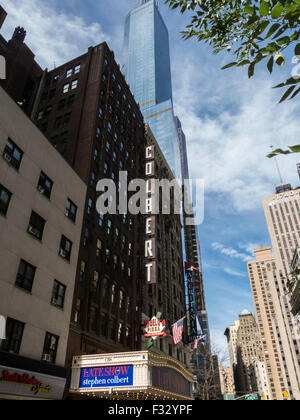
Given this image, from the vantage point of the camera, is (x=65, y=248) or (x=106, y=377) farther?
(x=65, y=248)

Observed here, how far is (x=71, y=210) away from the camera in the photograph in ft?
98.8

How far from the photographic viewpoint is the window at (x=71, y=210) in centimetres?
2954

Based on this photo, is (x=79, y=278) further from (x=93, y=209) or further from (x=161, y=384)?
(x=161, y=384)

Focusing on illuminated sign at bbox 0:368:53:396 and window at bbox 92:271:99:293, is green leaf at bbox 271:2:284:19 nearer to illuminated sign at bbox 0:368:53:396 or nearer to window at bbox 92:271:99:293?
illuminated sign at bbox 0:368:53:396

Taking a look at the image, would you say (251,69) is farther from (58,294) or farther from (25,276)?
(58,294)

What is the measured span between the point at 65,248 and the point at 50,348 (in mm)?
8279

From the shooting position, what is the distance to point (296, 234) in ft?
622

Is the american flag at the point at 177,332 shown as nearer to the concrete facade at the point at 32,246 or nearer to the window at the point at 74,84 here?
the concrete facade at the point at 32,246

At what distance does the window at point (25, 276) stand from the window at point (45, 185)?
631cm

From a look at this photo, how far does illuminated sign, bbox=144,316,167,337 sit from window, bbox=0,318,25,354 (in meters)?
23.0

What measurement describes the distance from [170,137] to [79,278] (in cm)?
15084

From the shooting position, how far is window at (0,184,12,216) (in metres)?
21.3

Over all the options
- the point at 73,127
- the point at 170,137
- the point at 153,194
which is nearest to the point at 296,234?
the point at 170,137

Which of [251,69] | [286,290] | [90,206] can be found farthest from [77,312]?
[286,290]
